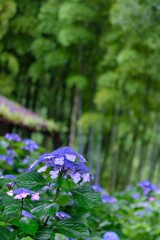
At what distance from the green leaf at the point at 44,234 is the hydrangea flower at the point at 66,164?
0.13m

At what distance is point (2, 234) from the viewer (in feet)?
3.79

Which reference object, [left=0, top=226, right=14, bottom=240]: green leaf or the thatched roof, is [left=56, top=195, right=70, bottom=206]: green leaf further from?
the thatched roof

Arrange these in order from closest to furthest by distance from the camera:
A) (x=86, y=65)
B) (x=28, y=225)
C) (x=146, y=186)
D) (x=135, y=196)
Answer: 1. (x=28, y=225)
2. (x=146, y=186)
3. (x=135, y=196)
4. (x=86, y=65)

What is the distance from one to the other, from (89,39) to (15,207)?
698cm

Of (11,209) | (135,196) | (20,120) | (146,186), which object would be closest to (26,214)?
(11,209)

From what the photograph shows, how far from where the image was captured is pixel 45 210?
1151 mm

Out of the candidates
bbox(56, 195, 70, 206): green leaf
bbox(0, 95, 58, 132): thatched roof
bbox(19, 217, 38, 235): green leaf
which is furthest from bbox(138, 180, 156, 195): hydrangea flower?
bbox(0, 95, 58, 132): thatched roof

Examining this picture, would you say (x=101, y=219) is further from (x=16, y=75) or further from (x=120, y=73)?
(x=16, y=75)

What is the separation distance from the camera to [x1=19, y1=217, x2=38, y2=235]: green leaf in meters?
1.13

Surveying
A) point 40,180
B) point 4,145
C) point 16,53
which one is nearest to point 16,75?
point 16,53

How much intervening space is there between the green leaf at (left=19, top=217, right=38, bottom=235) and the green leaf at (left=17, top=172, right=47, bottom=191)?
77mm

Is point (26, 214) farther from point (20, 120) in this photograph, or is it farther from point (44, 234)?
point (20, 120)

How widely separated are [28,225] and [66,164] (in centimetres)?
16

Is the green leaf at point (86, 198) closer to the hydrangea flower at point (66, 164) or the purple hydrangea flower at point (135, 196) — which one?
the hydrangea flower at point (66, 164)
